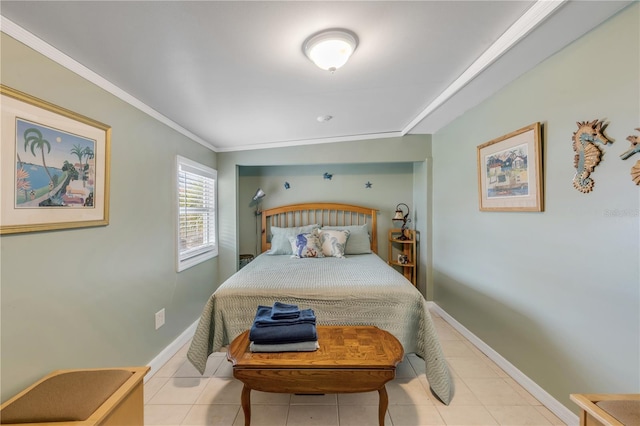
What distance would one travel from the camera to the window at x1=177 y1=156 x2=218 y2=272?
2.67 m

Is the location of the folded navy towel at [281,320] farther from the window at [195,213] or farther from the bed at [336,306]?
the window at [195,213]

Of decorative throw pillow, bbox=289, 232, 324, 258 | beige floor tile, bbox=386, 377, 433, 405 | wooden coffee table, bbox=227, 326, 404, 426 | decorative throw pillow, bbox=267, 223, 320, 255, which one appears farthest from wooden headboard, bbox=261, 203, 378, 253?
wooden coffee table, bbox=227, 326, 404, 426

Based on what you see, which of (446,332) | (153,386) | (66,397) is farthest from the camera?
(446,332)

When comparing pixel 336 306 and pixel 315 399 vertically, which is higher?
pixel 336 306

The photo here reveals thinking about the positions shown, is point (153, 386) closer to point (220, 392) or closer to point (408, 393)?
point (220, 392)

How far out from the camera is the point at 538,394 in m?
1.75

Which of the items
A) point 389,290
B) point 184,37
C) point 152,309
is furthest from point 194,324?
point 184,37

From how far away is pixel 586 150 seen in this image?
56.4 inches

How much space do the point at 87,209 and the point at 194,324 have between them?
5.94 ft

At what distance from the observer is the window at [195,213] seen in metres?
2.67

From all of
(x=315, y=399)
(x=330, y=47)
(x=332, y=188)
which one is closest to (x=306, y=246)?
(x=332, y=188)

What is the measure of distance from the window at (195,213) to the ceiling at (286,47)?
66 cm

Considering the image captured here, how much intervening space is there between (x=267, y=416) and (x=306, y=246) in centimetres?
177

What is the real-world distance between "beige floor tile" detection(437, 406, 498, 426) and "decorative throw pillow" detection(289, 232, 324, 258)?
1.89 meters
